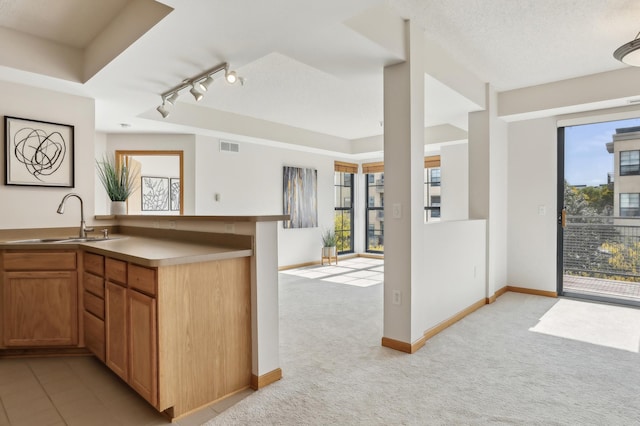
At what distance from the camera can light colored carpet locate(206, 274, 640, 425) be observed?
1.99 metres

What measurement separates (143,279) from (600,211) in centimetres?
496

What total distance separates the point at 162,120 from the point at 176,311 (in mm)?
3371

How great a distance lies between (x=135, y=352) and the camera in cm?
208

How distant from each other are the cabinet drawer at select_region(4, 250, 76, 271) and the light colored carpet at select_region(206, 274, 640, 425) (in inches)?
69.2

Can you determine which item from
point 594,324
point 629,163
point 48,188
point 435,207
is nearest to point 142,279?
point 48,188

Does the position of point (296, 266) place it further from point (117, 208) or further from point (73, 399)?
point (73, 399)

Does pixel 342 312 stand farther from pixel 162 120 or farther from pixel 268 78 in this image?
pixel 162 120

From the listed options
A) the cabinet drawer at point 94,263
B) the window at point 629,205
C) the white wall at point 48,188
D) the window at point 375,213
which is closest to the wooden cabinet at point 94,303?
the cabinet drawer at point 94,263

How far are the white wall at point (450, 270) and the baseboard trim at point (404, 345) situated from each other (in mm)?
132

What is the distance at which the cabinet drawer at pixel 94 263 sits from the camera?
2482 millimetres

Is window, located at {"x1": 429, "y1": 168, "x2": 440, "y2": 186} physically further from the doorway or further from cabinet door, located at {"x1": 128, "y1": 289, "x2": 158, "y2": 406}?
cabinet door, located at {"x1": 128, "y1": 289, "x2": 158, "y2": 406}

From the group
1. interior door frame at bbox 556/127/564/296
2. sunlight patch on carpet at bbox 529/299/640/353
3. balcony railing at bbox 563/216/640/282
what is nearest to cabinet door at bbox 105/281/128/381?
sunlight patch on carpet at bbox 529/299/640/353

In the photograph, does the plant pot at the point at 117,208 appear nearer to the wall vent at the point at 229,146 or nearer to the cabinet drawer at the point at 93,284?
the cabinet drawer at the point at 93,284

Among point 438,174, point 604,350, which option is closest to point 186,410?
point 604,350
